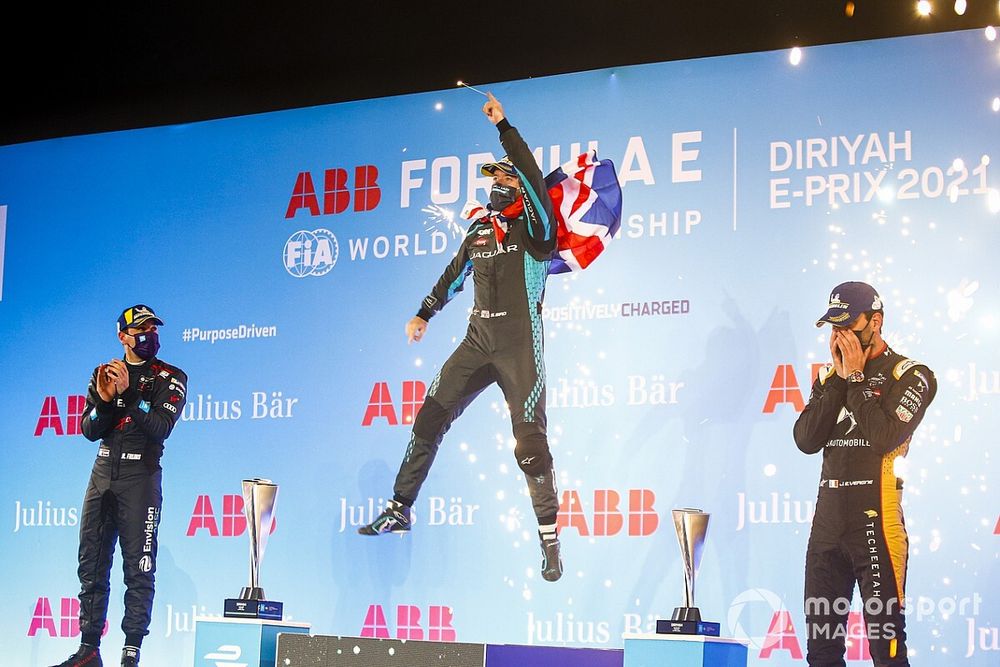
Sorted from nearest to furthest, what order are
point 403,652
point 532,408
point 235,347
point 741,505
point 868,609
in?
point 403,652
point 868,609
point 741,505
point 532,408
point 235,347

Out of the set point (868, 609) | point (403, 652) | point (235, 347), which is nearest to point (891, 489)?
point (868, 609)

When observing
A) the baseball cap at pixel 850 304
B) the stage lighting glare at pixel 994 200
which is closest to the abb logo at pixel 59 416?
the baseball cap at pixel 850 304

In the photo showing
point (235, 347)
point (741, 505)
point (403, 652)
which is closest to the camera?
point (403, 652)

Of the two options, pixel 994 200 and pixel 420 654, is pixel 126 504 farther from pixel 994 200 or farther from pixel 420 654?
pixel 994 200

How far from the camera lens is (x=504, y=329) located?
5.38m

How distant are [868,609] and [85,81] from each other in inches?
169

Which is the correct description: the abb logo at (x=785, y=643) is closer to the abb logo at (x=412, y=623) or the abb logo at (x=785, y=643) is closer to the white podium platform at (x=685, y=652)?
the white podium platform at (x=685, y=652)

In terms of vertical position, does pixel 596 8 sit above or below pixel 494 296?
above

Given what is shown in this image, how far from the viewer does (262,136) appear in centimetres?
602

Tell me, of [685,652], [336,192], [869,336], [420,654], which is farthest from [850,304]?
[420,654]

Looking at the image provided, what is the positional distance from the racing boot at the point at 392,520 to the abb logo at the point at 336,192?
4.36ft

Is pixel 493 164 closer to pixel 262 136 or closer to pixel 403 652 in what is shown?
pixel 262 136

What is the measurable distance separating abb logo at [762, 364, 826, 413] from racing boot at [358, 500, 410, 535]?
1561 mm

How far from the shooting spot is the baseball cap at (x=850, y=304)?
4.78m
